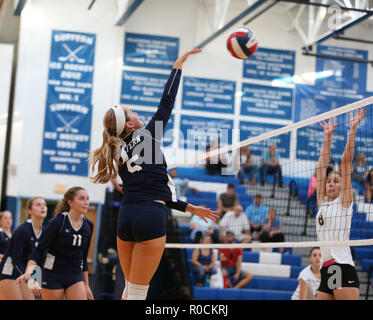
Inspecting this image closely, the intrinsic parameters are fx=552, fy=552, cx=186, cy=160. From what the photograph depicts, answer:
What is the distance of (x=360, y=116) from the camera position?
482 centimetres

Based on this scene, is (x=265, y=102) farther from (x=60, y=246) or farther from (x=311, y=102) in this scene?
(x=60, y=246)

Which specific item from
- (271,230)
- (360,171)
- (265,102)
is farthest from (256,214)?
(265,102)

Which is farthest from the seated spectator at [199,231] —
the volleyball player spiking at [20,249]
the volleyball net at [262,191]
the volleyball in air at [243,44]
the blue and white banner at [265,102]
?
the blue and white banner at [265,102]

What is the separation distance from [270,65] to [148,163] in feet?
46.1

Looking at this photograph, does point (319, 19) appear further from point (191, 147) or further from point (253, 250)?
point (253, 250)

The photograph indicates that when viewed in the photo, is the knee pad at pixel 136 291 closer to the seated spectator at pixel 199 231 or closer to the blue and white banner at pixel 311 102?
the seated spectator at pixel 199 231

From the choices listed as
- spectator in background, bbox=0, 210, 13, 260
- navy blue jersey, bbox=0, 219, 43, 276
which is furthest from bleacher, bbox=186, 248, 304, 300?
navy blue jersey, bbox=0, 219, 43, 276

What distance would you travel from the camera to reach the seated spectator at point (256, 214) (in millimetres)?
11562

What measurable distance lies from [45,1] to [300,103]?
8223 mm

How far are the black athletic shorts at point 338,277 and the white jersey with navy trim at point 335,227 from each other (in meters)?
0.06

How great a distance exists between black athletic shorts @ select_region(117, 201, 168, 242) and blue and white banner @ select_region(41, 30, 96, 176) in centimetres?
1214

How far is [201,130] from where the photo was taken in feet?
55.1

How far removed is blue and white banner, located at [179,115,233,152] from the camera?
16.8m
